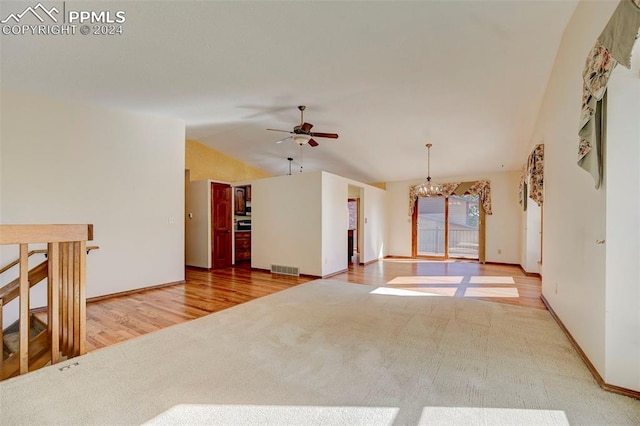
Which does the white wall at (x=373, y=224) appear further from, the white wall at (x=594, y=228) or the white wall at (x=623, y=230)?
the white wall at (x=623, y=230)

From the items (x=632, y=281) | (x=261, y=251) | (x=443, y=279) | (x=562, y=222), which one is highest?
(x=562, y=222)

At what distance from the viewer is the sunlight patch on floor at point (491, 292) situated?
13.8 feet

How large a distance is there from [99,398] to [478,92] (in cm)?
528

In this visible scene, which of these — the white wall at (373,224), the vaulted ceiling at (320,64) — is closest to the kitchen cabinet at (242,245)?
the vaulted ceiling at (320,64)

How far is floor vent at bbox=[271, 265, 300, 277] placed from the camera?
5715 millimetres

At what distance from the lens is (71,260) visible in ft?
6.63

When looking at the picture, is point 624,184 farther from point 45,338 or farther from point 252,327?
point 45,338

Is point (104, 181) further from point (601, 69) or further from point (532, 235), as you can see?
point (532, 235)

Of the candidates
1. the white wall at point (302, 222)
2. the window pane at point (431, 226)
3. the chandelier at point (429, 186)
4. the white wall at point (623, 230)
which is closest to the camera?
the white wall at point (623, 230)

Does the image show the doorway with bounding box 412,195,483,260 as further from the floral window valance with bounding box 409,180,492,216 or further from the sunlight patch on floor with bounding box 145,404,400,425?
the sunlight patch on floor with bounding box 145,404,400,425

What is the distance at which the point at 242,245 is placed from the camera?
7.43 metres

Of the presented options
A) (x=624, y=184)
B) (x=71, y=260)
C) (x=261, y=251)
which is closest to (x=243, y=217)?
(x=261, y=251)
